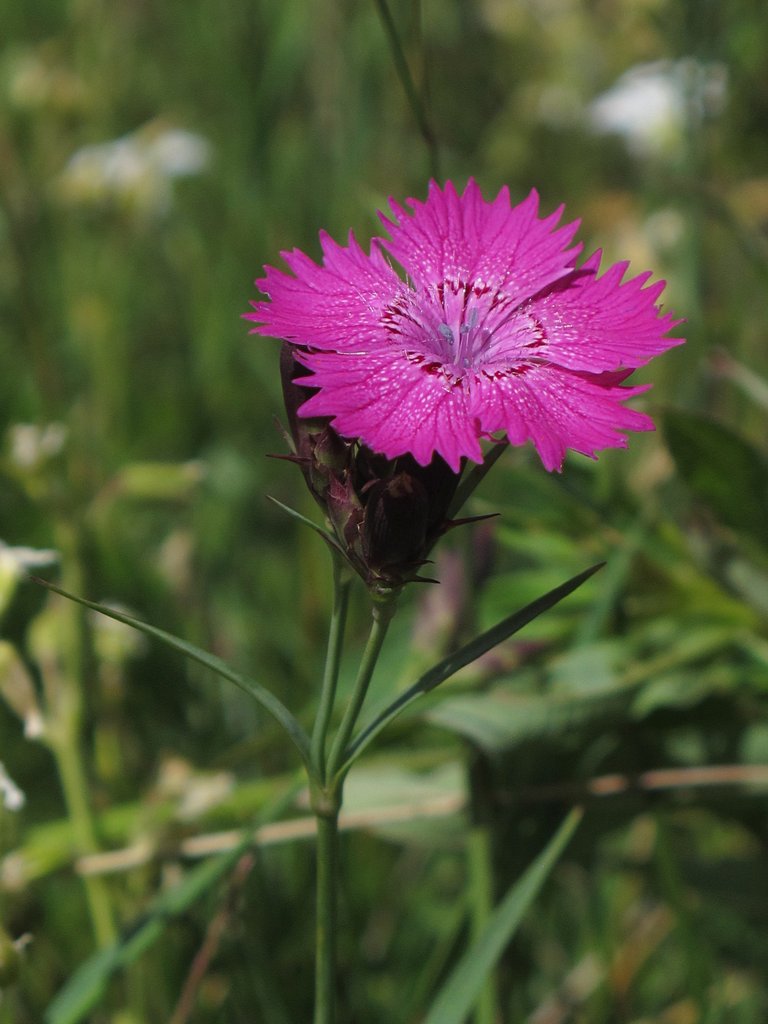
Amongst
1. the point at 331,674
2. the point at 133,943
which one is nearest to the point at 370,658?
the point at 331,674

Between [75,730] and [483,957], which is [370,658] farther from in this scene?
[75,730]

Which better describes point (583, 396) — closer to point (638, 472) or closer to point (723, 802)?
point (723, 802)

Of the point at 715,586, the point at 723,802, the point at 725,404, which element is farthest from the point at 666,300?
the point at 723,802

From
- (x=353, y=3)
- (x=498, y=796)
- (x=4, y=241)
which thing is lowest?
(x=498, y=796)

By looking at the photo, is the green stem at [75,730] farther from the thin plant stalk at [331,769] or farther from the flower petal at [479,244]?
the flower petal at [479,244]

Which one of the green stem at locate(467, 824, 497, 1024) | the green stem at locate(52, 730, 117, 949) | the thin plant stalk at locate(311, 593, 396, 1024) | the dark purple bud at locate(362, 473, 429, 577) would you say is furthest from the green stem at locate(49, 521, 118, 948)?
the dark purple bud at locate(362, 473, 429, 577)
